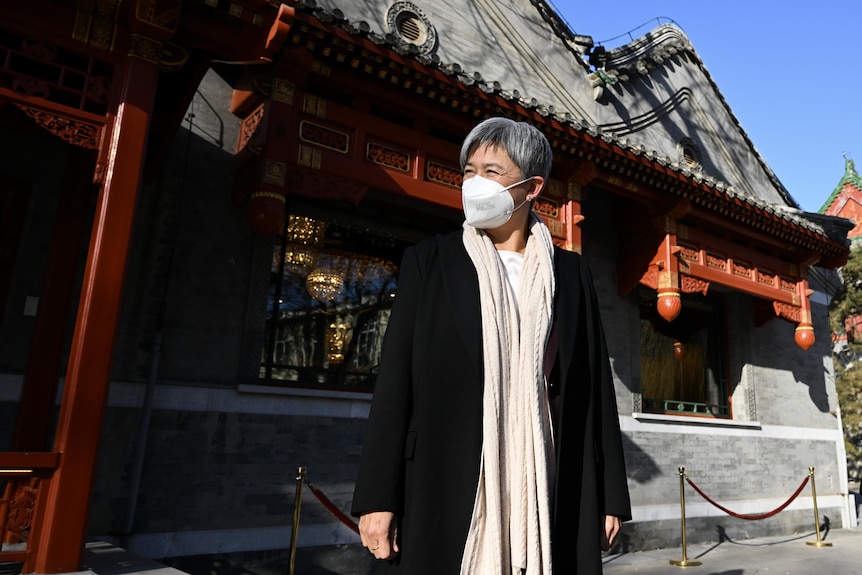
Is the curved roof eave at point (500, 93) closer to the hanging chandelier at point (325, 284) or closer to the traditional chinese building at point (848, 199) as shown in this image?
the hanging chandelier at point (325, 284)

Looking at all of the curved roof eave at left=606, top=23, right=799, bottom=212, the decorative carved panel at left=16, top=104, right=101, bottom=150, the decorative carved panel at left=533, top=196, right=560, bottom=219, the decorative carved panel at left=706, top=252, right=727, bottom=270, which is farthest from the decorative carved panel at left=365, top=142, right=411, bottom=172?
the curved roof eave at left=606, top=23, right=799, bottom=212

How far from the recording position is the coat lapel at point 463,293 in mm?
1659

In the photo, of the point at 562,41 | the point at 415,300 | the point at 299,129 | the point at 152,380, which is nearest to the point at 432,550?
the point at 415,300

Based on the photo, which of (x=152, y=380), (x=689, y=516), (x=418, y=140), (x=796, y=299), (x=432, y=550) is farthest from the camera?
(x=796, y=299)

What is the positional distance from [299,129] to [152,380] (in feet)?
7.99

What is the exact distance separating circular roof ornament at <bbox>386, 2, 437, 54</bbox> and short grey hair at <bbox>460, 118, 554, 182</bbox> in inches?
252

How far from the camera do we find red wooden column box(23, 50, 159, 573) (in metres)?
3.15

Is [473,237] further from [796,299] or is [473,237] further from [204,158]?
[796,299]

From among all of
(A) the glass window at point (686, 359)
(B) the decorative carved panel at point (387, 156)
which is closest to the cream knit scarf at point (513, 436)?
(B) the decorative carved panel at point (387, 156)

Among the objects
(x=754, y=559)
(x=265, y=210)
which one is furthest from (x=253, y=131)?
(x=754, y=559)

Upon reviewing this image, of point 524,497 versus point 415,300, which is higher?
point 415,300

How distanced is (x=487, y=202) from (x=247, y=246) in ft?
13.8

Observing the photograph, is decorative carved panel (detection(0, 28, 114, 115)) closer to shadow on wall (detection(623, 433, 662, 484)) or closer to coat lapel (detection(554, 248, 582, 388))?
coat lapel (detection(554, 248, 582, 388))

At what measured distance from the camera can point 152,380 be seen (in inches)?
191
